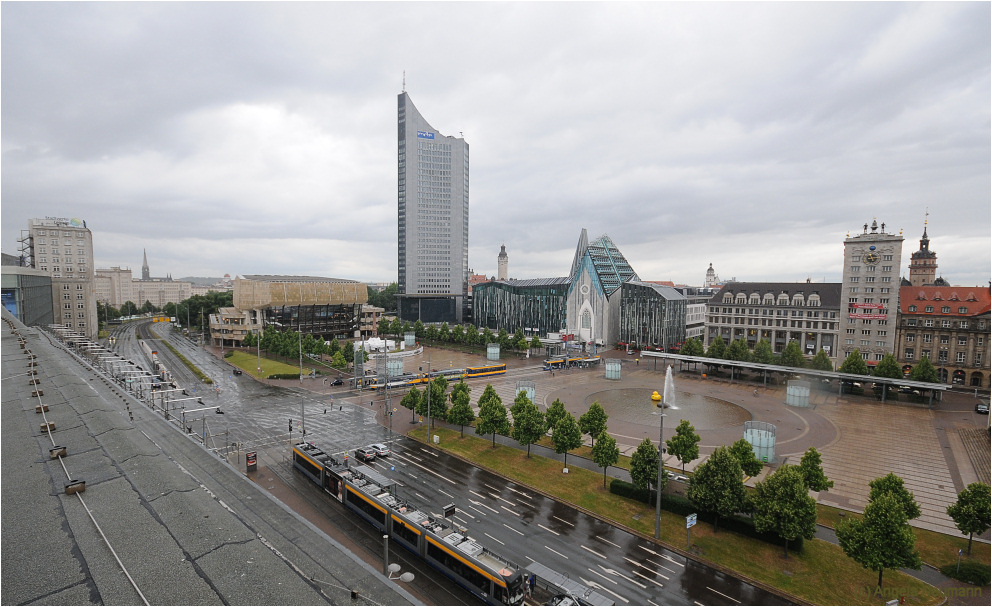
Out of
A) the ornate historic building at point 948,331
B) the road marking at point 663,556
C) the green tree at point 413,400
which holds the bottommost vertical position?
the road marking at point 663,556

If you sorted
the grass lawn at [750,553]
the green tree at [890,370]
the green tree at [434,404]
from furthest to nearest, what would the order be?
1. the green tree at [890,370]
2. the green tree at [434,404]
3. the grass lawn at [750,553]

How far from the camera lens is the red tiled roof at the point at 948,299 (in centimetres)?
8300

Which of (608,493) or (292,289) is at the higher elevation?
(292,289)

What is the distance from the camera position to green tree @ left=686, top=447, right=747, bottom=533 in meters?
32.3

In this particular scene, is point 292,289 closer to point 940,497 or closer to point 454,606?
point 454,606

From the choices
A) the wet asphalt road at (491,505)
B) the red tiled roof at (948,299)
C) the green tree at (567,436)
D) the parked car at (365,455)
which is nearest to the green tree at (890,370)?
the red tiled roof at (948,299)

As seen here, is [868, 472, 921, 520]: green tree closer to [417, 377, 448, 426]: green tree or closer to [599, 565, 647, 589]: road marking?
[599, 565, 647, 589]: road marking

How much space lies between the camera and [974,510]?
95.1ft

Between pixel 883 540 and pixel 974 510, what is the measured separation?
9.02m

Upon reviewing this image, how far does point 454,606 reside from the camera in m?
25.2

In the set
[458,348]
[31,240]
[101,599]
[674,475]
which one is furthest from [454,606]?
[31,240]

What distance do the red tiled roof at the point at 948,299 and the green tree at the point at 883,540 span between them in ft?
281

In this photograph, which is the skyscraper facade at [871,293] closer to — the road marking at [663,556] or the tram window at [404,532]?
the road marking at [663,556]

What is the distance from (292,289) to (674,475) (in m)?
123
